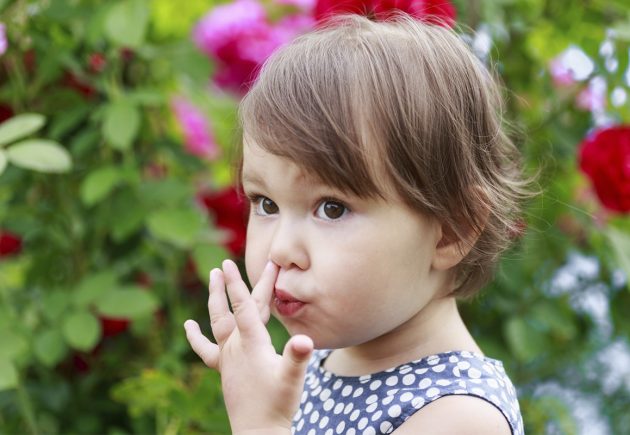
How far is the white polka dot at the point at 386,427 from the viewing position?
1.25m

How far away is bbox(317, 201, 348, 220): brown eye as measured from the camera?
1.20 metres

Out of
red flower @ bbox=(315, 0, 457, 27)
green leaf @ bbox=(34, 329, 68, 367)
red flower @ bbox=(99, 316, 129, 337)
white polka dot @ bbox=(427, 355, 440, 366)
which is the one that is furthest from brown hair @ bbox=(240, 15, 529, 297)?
red flower @ bbox=(99, 316, 129, 337)

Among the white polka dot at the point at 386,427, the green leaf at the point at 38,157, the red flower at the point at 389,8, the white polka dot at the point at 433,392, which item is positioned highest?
the red flower at the point at 389,8

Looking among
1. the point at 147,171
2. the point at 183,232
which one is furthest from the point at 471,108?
the point at 147,171

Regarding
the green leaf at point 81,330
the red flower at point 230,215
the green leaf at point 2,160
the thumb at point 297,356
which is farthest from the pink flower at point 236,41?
the thumb at point 297,356

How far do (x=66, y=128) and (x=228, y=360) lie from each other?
1118 millimetres

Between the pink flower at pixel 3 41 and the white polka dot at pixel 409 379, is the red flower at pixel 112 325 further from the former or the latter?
the white polka dot at pixel 409 379

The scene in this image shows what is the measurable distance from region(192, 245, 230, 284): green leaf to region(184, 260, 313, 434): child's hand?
2.93ft

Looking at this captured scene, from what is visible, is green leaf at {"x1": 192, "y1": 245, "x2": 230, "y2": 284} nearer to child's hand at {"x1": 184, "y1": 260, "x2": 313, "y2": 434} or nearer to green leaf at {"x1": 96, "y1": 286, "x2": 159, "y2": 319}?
green leaf at {"x1": 96, "y1": 286, "x2": 159, "y2": 319}

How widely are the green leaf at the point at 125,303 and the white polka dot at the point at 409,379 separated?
0.83m

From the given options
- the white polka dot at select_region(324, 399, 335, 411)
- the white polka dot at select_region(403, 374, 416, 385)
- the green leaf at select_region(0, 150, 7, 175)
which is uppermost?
the green leaf at select_region(0, 150, 7, 175)

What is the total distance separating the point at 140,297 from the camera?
6.62ft

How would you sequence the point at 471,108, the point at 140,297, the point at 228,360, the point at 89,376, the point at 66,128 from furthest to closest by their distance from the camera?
the point at 89,376 < the point at 66,128 < the point at 140,297 < the point at 471,108 < the point at 228,360

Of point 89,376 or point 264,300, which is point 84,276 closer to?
point 89,376
